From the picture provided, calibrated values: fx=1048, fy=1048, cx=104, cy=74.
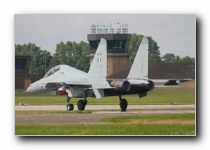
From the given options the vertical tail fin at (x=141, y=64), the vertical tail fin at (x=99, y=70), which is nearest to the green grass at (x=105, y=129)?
the vertical tail fin at (x=99, y=70)

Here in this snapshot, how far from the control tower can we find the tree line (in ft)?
0.87

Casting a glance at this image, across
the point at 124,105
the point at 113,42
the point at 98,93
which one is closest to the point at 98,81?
the point at 98,93

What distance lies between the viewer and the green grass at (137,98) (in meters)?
30.3

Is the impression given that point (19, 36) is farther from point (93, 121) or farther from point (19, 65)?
point (93, 121)

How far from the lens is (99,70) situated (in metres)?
34.0

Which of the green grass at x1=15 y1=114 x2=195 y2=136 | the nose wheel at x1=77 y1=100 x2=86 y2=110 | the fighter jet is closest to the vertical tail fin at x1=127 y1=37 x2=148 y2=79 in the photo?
the fighter jet

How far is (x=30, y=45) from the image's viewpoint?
2970cm

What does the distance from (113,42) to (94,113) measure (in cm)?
749

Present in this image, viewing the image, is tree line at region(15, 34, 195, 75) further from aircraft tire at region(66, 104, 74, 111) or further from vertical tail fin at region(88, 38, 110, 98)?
aircraft tire at region(66, 104, 74, 111)

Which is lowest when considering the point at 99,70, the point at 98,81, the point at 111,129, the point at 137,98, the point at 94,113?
the point at 111,129

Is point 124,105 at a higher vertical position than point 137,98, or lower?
lower

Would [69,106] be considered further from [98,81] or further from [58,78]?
[98,81]

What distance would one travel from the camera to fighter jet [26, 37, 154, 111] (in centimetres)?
3416
